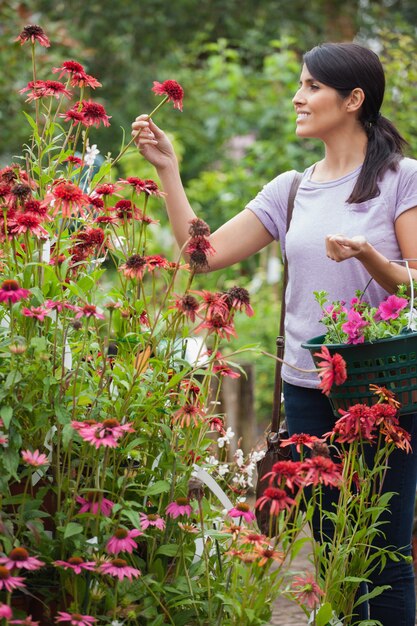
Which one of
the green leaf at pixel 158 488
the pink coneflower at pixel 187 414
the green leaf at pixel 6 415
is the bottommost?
the green leaf at pixel 158 488

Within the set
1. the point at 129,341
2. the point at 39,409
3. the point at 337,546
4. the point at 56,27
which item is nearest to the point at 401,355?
the point at 337,546

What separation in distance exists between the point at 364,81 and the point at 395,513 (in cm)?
114

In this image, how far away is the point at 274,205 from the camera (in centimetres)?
285

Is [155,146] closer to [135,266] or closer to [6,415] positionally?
[135,266]

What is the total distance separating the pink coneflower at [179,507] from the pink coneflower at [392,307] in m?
0.63

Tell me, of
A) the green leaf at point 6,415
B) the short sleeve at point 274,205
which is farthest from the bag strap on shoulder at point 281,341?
the green leaf at point 6,415

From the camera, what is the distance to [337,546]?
2.28 m

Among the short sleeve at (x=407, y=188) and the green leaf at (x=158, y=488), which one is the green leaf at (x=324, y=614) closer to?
the green leaf at (x=158, y=488)

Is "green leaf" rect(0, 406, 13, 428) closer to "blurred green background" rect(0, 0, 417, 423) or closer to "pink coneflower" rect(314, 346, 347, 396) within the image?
"pink coneflower" rect(314, 346, 347, 396)

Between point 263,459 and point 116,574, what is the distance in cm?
107

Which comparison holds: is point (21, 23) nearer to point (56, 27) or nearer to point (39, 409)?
point (56, 27)

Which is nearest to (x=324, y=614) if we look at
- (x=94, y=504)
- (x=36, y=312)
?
(x=94, y=504)

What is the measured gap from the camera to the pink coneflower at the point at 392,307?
2.31 m

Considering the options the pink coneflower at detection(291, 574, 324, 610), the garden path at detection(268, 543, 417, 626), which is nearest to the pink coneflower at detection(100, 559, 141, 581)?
the pink coneflower at detection(291, 574, 324, 610)
